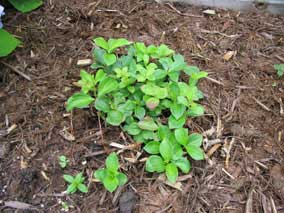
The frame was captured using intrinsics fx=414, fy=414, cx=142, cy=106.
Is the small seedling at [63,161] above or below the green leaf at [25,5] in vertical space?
below

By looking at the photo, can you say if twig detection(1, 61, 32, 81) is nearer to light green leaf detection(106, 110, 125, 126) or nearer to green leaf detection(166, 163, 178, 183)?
light green leaf detection(106, 110, 125, 126)

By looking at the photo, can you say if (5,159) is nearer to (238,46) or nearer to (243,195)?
(243,195)

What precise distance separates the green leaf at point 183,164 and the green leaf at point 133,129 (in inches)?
8.2

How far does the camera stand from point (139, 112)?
1.80 m

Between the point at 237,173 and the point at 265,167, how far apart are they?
0.13 meters

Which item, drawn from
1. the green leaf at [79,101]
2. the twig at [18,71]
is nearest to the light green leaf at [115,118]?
the green leaf at [79,101]

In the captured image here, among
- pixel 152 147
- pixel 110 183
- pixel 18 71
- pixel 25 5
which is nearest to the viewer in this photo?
pixel 110 183

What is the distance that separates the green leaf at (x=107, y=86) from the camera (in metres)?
1.80

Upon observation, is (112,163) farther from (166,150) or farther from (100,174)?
(166,150)

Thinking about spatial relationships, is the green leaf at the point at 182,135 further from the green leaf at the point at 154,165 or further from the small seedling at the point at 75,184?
the small seedling at the point at 75,184

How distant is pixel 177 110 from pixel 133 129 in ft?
0.69

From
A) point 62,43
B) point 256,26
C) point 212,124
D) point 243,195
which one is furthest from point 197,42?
point 243,195

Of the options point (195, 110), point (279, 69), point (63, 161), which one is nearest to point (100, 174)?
point (63, 161)

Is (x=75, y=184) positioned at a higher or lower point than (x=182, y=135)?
lower
